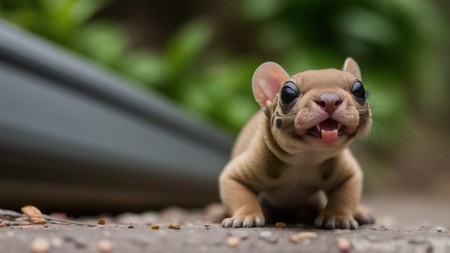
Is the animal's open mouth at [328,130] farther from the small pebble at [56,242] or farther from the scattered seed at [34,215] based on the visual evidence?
the scattered seed at [34,215]

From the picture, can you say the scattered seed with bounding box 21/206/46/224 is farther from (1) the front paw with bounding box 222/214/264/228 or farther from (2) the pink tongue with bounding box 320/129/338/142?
(2) the pink tongue with bounding box 320/129/338/142

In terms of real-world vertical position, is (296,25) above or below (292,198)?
above

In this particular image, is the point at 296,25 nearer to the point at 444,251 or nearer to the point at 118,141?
the point at 118,141

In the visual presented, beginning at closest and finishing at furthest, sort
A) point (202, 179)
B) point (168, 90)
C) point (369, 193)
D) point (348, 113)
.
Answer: point (348, 113) < point (202, 179) < point (168, 90) < point (369, 193)

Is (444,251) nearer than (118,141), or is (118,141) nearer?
(444,251)

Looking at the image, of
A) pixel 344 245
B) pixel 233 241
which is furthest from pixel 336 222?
pixel 233 241

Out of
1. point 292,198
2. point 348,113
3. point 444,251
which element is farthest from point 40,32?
point 444,251

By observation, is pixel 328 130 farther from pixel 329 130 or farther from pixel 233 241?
pixel 233 241

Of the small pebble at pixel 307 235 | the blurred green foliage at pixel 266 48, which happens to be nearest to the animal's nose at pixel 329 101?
the small pebble at pixel 307 235
